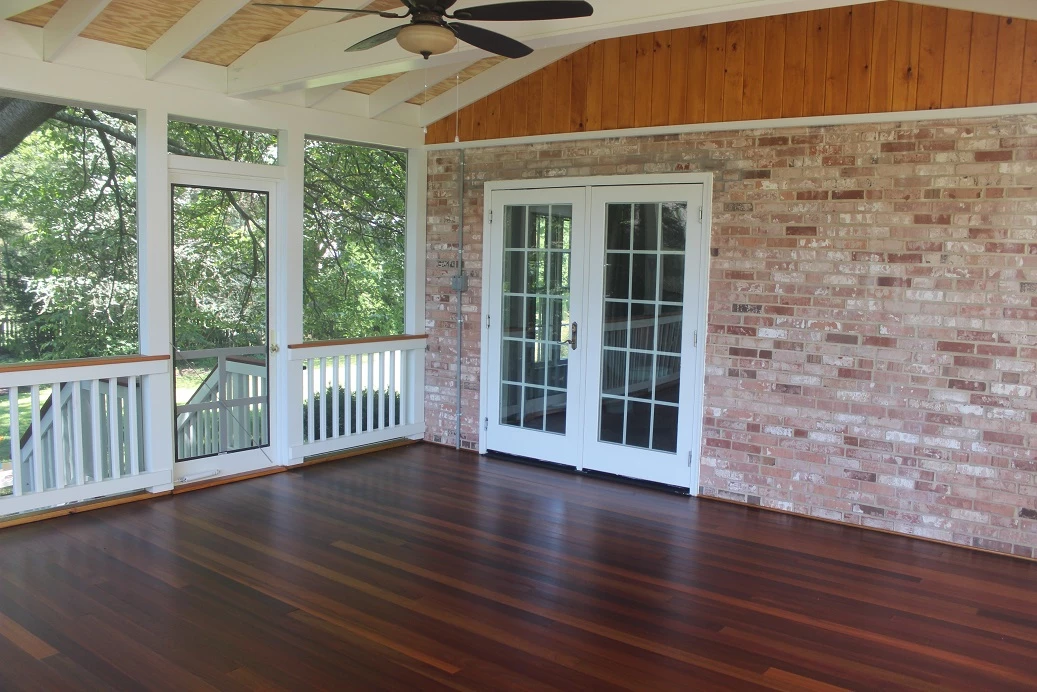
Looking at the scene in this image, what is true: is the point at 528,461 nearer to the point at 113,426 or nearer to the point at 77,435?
the point at 113,426

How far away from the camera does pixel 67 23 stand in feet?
14.2

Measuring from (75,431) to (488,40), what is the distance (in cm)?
339

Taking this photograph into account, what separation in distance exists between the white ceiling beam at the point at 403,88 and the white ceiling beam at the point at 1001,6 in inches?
130

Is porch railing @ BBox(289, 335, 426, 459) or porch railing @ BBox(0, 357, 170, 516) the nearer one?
porch railing @ BBox(0, 357, 170, 516)

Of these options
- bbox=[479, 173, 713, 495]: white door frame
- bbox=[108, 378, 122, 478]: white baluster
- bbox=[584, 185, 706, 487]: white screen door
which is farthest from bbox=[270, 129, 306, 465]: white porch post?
bbox=[584, 185, 706, 487]: white screen door

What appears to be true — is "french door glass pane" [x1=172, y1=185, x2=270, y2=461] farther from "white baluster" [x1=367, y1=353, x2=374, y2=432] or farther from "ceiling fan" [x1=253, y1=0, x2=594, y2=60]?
"ceiling fan" [x1=253, y1=0, x2=594, y2=60]

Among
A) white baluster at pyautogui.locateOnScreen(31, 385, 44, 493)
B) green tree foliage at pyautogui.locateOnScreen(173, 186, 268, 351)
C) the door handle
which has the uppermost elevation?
green tree foliage at pyautogui.locateOnScreen(173, 186, 268, 351)

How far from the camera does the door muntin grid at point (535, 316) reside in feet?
20.0

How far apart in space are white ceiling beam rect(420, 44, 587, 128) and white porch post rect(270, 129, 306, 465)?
114 cm

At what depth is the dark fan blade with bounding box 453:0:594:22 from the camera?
121 inches

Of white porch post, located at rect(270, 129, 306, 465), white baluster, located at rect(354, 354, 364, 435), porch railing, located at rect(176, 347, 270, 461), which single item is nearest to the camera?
porch railing, located at rect(176, 347, 270, 461)

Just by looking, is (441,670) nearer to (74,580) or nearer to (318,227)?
(74,580)

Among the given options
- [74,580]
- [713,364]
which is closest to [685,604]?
[713,364]

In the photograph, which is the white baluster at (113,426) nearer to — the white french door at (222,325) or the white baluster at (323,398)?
the white french door at (222,325)
